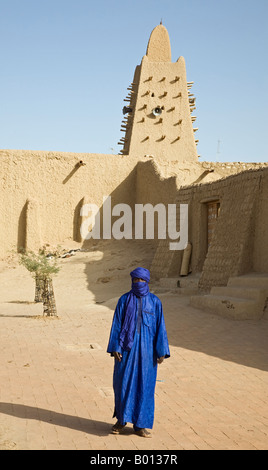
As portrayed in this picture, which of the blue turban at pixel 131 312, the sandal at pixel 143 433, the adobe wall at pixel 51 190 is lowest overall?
the sandal at pixel 143 433

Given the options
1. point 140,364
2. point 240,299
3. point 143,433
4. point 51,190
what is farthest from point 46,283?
point 51,190

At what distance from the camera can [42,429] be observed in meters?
4.93

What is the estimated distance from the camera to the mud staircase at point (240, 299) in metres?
10.5

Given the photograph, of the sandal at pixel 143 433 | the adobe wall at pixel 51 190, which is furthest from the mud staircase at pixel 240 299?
the adobe wall at pixel 51 190

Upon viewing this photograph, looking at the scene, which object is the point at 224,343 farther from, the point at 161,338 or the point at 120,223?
the point at 120,223

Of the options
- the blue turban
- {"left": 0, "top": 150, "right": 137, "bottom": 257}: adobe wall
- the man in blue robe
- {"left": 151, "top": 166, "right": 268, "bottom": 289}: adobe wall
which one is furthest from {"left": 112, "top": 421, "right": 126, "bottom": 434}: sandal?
{"left": 0, "top": 150, "right": 137, "bottom": 257}: adobe wall

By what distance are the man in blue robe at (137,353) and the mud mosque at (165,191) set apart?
225 inches

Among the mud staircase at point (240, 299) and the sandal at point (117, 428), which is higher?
the mud staircase at point (240, 299)

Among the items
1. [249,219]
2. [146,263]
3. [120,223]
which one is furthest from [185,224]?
[120,223]

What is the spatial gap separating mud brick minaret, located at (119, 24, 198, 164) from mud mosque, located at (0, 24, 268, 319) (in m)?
0.05

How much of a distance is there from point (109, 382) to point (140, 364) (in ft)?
7.12

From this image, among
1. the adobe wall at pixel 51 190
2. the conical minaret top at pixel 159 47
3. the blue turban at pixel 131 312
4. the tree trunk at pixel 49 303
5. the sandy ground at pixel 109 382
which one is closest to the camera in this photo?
the sandy ground at pixel 109 382

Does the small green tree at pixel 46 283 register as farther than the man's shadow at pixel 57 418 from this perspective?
Yes

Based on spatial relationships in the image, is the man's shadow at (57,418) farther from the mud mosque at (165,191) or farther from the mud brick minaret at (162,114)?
the mud brick minaret at (162,114)
